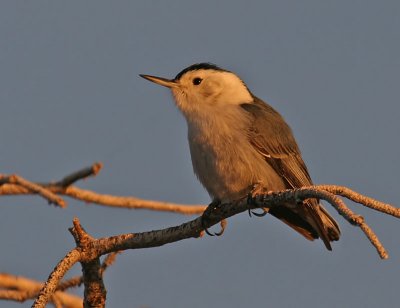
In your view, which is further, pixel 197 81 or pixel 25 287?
pixel 197 81

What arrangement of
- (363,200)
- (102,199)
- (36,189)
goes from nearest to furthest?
(363,200), (36,189), (102,199)

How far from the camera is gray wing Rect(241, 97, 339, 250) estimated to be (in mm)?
5965

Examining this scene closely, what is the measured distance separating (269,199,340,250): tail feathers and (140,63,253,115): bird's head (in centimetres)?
107

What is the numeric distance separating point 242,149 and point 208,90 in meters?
1.05

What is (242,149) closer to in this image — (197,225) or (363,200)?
(197,225)

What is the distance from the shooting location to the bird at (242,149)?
5879 millimetres

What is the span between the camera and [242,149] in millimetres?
5973

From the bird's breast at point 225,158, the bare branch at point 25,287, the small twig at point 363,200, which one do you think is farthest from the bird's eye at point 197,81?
the small twig at point 363,200

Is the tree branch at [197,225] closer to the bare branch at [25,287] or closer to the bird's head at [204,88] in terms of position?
the bare branch at [25,287]

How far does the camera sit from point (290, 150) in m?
6.49

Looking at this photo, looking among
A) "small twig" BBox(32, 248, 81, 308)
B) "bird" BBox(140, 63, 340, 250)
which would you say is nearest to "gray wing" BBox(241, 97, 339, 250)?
"bird" BBox(140, 63, 340, 250)

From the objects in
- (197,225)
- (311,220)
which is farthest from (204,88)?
(197,225)

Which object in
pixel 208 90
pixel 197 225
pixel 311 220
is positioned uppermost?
pixel 208 90

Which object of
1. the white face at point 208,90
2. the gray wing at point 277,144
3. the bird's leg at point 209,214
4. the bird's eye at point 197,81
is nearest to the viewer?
the bird's leg at point 209,214
